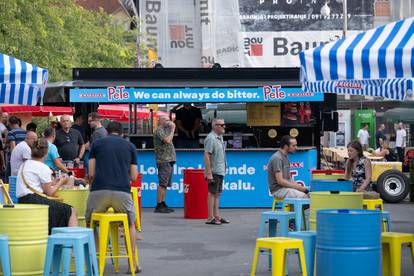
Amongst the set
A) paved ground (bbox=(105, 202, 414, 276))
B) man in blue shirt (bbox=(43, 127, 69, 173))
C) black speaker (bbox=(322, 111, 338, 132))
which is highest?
black speaker (bbox=(322, 111, 338, 132))

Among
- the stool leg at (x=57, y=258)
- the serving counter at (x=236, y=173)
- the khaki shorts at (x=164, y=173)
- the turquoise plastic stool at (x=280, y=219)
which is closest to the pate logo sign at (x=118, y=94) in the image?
the serving counter at (x=236, y=173)

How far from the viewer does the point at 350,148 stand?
48.6 ft

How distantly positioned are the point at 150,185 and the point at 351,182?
8125 millimetres

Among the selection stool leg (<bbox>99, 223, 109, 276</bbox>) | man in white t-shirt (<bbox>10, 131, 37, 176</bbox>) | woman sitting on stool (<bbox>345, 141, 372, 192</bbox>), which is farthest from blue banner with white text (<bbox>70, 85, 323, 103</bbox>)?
stool leg (<bbox>99, 223, 109, 276</bbox>)

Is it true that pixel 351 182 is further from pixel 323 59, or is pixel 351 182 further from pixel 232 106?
pixel 232 106

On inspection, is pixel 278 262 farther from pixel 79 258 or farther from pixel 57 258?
pixel 57 258

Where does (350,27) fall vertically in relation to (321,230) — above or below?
above

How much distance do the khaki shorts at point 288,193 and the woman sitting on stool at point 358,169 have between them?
75 centimetres

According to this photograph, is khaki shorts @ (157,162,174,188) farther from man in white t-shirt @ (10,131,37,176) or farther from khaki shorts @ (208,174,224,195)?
man in white t-shirt @ (10,131,37,176)

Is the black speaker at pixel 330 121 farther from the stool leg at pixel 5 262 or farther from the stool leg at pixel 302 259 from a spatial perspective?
the stool leg at pixel 5 262

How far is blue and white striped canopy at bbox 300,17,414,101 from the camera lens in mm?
9258

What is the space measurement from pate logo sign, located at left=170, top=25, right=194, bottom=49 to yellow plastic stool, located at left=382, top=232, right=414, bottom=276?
144 feet

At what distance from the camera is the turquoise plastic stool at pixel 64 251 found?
32.0 feet

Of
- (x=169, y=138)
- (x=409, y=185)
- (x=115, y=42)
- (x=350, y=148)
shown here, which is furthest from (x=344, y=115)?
(x=350, y=148)
